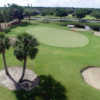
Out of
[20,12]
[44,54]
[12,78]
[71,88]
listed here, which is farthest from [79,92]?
[20,12]

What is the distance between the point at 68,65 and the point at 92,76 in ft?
15.6

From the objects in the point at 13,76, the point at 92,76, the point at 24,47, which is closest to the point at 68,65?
the point at 92,76

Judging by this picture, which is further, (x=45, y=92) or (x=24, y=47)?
(x=45, y=92)

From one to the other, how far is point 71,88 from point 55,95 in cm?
270

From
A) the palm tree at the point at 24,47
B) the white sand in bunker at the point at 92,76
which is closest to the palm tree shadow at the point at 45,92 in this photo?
the white sand in bunker at the point at 92,76

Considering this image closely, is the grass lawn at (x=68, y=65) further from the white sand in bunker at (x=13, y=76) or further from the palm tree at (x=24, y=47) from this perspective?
the palm tree at (x=24, y=47)

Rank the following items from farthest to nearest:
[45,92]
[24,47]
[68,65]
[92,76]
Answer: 1. [68,65]
2. [92,76]
3. [45,92]
4. [24,47]

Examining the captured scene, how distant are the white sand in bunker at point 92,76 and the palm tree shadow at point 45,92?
4834 mm

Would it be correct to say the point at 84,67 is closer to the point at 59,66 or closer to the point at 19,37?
the point at 59,66

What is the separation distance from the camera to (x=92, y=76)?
A: 2081 cm

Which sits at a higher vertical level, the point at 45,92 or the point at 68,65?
the point at 68,65

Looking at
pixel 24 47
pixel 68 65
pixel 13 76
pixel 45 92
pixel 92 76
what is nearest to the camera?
pixel 24 47

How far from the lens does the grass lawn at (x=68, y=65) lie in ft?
55.4

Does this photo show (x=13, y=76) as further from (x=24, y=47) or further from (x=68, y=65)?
(x=68, y=65)
